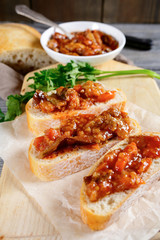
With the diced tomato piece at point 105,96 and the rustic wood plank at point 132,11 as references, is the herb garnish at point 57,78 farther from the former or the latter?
the rustic wood plank at point 132,11

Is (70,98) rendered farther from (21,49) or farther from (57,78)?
(21,49)

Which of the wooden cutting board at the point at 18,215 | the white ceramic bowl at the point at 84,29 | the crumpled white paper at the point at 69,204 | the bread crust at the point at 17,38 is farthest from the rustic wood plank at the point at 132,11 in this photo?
the wooden cutting board at the point at 18,215

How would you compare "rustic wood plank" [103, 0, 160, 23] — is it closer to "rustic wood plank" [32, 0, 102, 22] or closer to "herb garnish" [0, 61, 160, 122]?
"rustic wood plank" [32, 0, 102, 22]

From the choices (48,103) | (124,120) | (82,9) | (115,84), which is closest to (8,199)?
(48,103)

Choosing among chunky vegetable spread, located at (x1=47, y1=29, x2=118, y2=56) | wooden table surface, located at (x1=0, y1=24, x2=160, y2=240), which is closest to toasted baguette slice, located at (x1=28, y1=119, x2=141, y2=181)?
wooden table surface, located at (x1=0, y1=24, x2=160, y2=240)

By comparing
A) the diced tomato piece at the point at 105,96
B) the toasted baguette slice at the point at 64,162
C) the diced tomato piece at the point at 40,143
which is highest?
the diced tomato piece at the point at 105,96

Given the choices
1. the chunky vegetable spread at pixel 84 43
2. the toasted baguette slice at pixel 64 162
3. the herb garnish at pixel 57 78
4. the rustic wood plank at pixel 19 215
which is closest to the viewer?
the rustic wood plank at pixel 19 215
